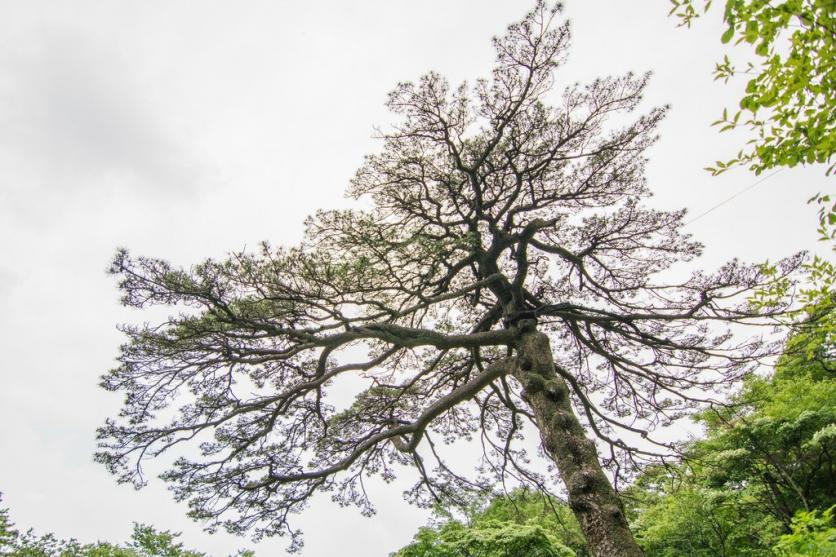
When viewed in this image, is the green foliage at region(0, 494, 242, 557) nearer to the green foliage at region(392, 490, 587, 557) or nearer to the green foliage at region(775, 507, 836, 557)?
the green foliage at region(392, 490, 587, 557)

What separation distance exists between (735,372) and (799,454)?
551 cm

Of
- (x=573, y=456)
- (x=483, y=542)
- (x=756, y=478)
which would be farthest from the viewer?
(x=756, y=478)

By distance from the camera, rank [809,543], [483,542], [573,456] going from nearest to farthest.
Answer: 1. [809,543]
2. [573,456]
3. [483,542]

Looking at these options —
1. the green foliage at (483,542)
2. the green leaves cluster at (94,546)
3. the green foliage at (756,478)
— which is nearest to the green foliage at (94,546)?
the green leaves cluster at (94,546)

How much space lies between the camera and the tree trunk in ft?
13.4

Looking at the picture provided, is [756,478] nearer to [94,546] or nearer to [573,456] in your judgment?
[573,456]

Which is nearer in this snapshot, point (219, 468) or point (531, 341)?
point (219, 468)

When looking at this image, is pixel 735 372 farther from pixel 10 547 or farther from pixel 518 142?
pixel 10 547

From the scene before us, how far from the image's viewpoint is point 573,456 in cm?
470

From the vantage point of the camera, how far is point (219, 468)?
5.44 metres

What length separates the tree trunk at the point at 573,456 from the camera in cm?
408

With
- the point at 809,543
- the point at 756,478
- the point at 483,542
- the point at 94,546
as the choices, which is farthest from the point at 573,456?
the point at 94,546

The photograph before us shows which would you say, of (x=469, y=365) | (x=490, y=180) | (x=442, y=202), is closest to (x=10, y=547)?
(x=469, y=365)

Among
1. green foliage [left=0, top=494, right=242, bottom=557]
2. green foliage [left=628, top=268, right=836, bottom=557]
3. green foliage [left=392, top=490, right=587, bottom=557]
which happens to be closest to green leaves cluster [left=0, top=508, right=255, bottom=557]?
green foliage [left=0, top=494, right=242, bottom=557]
